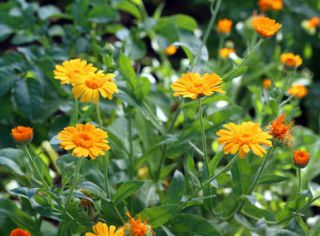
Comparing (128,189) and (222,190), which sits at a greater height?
(128,189)

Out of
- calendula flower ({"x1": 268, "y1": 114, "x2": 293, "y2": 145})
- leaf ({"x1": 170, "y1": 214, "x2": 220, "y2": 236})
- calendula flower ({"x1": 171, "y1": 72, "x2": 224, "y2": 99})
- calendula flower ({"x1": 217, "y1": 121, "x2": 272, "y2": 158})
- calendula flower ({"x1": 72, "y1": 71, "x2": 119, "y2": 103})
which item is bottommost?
leaf ({"x1": 170, "y1": 214, "x2": 220, "y2": 236})

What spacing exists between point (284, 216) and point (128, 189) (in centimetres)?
37

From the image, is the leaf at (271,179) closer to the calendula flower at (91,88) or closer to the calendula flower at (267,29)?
the calendula flower at (267,29)

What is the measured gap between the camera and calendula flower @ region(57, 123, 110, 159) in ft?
3.75

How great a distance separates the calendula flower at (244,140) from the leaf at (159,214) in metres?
0.24

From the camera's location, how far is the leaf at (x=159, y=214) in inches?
53.7

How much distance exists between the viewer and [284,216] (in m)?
1.47

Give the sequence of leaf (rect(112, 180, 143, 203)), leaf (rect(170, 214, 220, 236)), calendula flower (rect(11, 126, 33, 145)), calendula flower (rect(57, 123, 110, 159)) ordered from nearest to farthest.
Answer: calendula flower (rect(57, 123, 110, 159)) < calendula flower (rect(11, 126, 33, 145)) < leaf (rect(112, 180, 143, 203)) < leaf (rect(170, 214, 220, 236))

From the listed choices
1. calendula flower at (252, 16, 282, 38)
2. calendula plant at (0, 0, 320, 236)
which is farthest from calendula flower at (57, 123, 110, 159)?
calendula flower at (252, 16, 282, 38)

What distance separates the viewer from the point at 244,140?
1178 millimetres

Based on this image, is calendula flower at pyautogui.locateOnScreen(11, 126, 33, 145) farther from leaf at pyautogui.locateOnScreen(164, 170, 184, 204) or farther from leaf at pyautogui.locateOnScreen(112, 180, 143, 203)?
leaf at pyautogui.locateOnScreen(164, 170, 184, 204)

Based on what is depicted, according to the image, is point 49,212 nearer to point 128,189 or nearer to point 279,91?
point 128,189

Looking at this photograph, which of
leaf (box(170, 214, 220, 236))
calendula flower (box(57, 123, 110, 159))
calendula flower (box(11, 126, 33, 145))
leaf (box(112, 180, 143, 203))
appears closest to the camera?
calendula flower (box(57, 123, 110, 159))

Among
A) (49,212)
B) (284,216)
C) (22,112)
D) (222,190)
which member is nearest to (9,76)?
(22,112)
